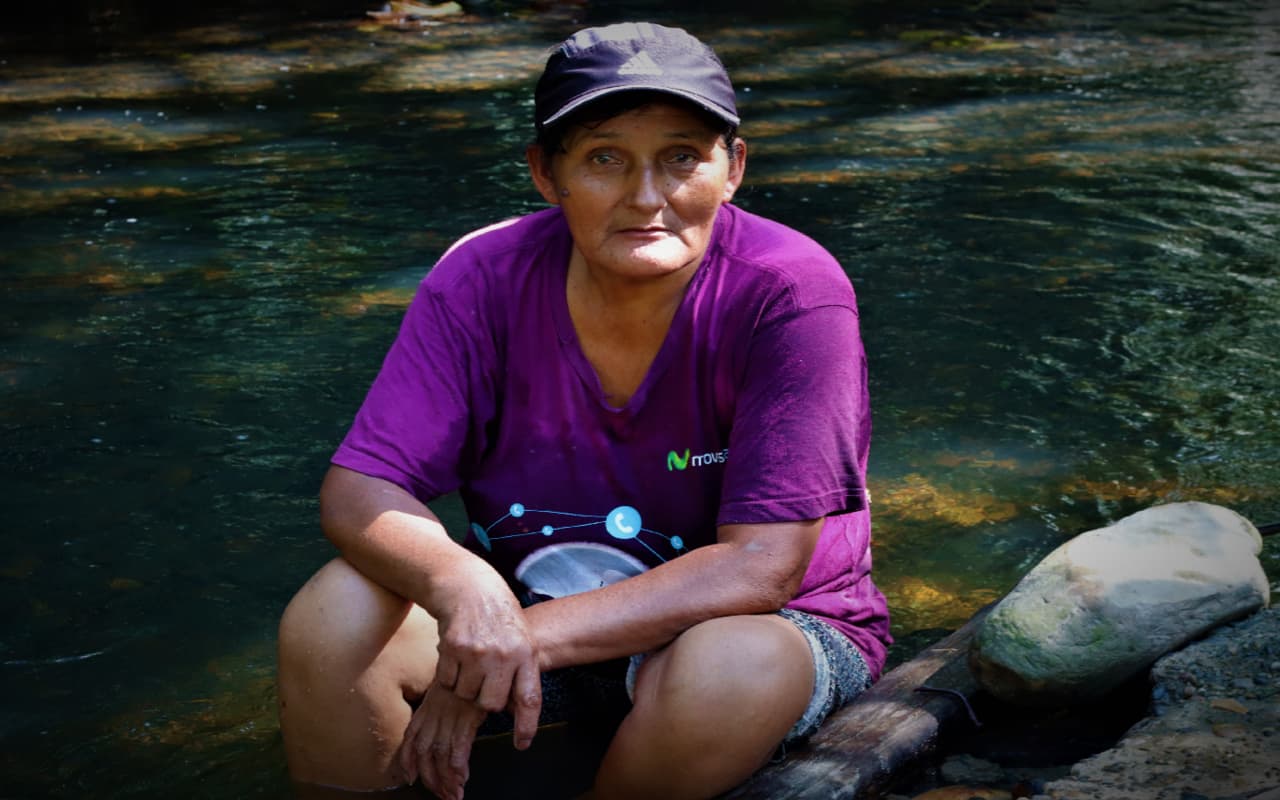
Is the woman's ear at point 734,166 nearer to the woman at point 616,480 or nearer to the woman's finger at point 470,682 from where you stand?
the woman at point 616,480

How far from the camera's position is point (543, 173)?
2.60 meters

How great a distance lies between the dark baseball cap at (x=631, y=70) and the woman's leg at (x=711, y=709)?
2.75 ft

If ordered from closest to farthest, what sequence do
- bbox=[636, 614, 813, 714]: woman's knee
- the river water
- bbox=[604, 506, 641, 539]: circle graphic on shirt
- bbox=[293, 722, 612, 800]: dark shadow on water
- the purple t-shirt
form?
bbox=[636, 614, 813, 714]: woman's knee → the purple t-shirt → bbox=[604, 506, 641, 539]: circle graphic on shirt → bbox=[293, 722, 612, 800]: dark shadow on water → the river water

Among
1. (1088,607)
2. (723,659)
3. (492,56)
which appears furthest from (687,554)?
(492,56)

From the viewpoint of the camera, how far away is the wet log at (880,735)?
7.86 feet

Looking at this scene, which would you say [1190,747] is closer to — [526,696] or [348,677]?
[526,696]

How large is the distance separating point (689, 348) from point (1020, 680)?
861 mm

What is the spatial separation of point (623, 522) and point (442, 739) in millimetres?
495

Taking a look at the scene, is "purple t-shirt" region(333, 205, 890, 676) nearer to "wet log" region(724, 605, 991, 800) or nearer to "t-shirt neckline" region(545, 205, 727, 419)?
"t-shirt neckline" region(545, 205, 727, 419)

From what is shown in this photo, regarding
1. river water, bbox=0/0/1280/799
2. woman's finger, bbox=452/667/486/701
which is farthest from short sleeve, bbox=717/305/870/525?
river water, bbox=0/0/1280/799

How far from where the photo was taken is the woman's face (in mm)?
2424

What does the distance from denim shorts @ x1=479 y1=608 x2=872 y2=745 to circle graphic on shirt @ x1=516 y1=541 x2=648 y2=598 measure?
143mm

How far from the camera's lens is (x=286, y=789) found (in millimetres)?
2777

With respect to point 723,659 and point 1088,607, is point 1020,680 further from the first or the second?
point 723,659
